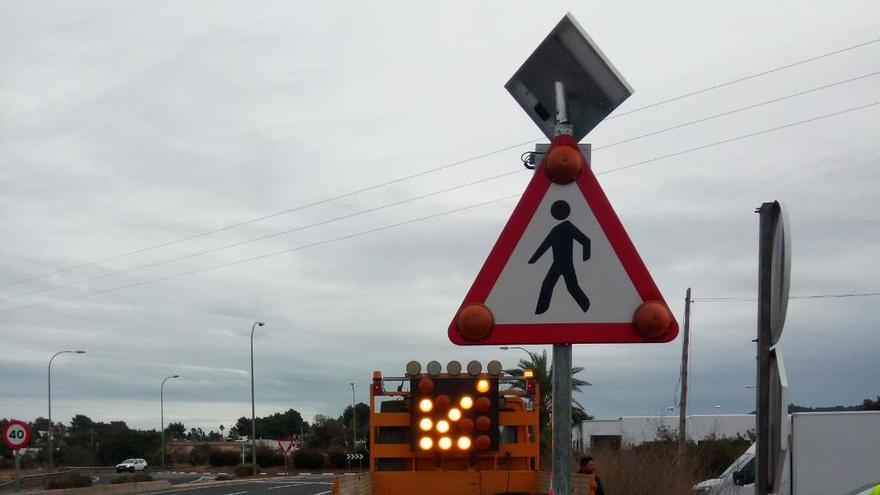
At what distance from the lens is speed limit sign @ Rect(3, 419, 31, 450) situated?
26484 mm

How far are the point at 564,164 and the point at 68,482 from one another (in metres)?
42.6

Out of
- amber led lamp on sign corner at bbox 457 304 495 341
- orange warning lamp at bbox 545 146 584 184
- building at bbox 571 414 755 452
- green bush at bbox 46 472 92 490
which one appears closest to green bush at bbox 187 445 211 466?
green bush at bbox 46 472 92 490

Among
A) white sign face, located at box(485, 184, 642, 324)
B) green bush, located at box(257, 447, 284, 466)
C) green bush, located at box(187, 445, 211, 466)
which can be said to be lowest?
green bush, located at box(187, 445, 211, 466)

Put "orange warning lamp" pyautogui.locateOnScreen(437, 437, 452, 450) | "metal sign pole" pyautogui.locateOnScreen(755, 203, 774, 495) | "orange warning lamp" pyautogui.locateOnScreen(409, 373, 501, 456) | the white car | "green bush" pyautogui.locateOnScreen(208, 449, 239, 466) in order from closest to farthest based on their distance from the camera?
"metal sign pole" pyautogui.locateOnScreen(755, 203, 774, 495), "orange warning lamp" pyautogui.locateOnScreen(409, 373, 501, 456), "orange warning lamp" pyautogui.locateOnScreen(437, 437, 452, 450), the white car, "green bush" pyautogui.locateOnScreen(208, 449, 239, 466)

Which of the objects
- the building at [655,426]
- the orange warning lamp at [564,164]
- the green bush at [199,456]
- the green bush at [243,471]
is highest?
the orange warning lamp at [564,164]

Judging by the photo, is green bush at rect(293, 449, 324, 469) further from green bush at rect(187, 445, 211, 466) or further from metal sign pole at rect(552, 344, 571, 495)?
metal sign pole at rect(552, 344, 571, 495)

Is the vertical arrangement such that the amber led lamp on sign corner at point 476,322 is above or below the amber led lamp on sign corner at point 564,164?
below

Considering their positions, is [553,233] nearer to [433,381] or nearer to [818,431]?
[433,381]

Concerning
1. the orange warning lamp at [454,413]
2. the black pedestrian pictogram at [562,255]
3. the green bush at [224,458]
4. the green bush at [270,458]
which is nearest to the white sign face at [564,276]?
the black pedestrian pictogram at [562,255]

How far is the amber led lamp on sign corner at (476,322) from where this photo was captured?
378 centimetres

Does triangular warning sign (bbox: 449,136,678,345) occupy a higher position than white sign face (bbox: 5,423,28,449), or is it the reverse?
triangular warning sign (bbox: 449,136,678,345)

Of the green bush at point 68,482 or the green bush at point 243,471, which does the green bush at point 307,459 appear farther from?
the green bush at point 68,482

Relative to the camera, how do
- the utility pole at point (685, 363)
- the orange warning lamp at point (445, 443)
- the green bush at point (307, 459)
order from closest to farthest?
the orange warning lamp at point (445, 443) < the utility pole at point (685, 363) < the green bush at point (307, 459)

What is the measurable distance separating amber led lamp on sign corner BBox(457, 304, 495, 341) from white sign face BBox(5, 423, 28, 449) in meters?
25.5
